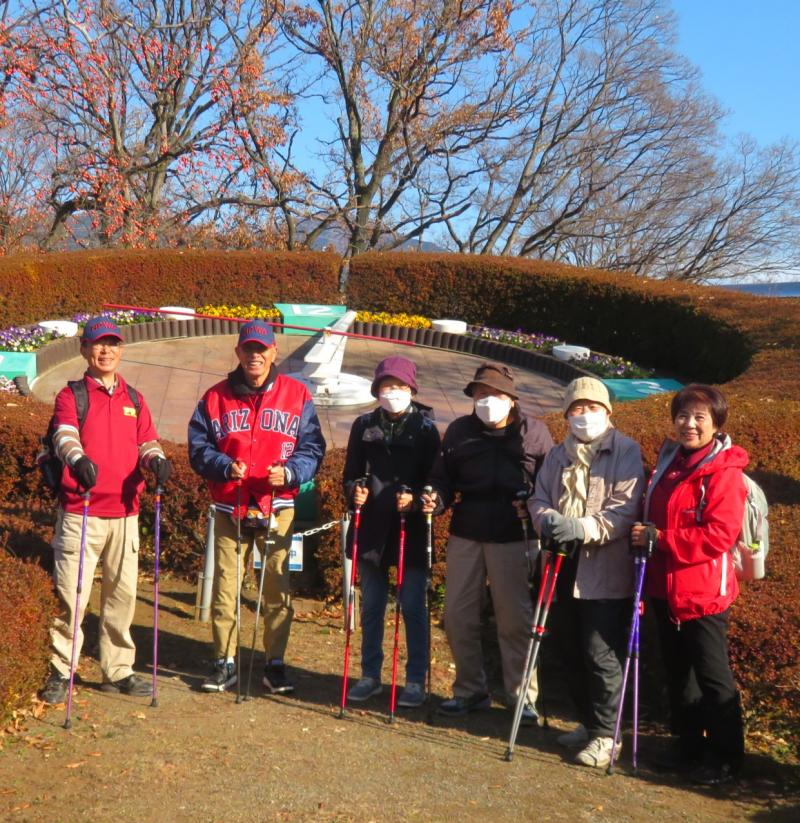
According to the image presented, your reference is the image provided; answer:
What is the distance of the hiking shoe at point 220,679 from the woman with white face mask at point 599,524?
1.65m

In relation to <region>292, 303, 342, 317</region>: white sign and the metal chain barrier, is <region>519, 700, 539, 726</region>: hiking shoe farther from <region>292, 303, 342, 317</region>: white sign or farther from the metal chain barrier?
<region>292, 303, 342, 317</region>: white sign

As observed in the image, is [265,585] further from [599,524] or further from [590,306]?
[590,306]

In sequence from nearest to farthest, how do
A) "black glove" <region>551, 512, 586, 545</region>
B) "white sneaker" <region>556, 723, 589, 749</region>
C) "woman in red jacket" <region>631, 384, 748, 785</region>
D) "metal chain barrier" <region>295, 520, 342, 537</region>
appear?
"woman in red jacket" <region>631, 384, 748, 785</region> → "black glove" <region>551, 512, 586, 545</region> → "white sneaker" <region>556, 723, 589, 749</region> → "metal chain barrier" <region>295, 520, 342, 537</region>

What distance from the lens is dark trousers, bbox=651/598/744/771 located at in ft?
12.6

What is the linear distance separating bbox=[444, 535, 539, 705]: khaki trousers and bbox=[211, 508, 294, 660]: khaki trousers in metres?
0.79

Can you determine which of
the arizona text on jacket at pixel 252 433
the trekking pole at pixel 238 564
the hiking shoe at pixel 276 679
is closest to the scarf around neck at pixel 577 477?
the arizona text on jacket at pixel 252 433

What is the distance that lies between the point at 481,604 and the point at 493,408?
93 cm

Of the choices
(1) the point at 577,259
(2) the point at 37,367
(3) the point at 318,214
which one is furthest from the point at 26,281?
(1) the point at 577,259

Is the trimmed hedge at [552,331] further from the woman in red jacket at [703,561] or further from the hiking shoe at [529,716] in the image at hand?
the hiking shoe at [529,716]

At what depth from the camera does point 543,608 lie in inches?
166

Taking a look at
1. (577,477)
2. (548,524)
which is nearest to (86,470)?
(548,524)

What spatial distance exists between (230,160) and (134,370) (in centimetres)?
1381

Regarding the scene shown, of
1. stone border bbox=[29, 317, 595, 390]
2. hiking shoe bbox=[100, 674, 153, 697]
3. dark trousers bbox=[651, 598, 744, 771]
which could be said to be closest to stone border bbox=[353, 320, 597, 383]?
stone border bbox=[29, 317, 595, 390]

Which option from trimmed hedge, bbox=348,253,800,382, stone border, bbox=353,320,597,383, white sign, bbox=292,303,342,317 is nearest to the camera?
trimmed hedge, bbox=348,253,800,382
